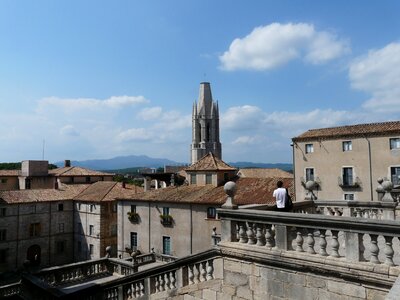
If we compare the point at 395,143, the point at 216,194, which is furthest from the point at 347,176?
the point at 216,194

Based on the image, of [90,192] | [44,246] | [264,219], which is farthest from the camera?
[90,192]

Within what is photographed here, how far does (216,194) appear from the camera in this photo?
115ft

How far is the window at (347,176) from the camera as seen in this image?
37.4 m

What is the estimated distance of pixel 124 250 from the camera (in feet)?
131

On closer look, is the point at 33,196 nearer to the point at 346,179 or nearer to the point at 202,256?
the point at 346,179

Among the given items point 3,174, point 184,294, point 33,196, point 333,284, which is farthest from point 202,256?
point 3,174

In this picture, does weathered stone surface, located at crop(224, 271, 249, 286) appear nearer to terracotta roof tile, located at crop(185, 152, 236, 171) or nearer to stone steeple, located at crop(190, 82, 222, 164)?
terracotta roof tile, located at crop(185, 152, 236, 171)

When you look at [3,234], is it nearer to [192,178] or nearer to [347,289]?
[192,178]

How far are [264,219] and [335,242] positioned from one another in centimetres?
153

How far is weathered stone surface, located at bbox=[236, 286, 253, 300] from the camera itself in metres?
7.64

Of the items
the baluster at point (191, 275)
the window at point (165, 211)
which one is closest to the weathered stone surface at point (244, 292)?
the baluster at point (191, 275)

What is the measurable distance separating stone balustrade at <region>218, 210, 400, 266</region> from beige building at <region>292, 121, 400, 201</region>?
2820cm

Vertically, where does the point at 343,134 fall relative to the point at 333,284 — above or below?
above

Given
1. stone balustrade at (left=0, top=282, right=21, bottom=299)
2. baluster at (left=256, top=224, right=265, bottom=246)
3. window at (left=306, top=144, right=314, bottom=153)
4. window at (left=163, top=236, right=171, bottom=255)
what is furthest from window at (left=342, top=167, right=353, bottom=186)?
baluster at (left=256, top=224, right=265, bottom=246)
